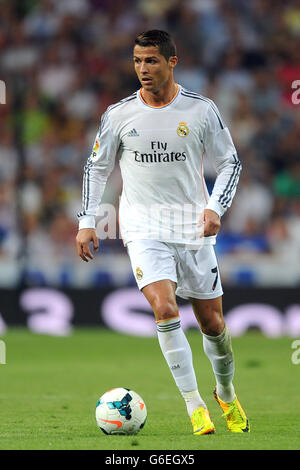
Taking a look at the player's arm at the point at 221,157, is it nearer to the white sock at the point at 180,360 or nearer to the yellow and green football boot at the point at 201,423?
the white sock at the point at 180,360

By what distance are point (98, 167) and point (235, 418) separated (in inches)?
68.8

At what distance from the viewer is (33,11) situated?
16.8 meters

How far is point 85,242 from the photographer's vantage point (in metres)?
6.02

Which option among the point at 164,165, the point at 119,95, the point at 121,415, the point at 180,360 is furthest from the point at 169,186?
the point at 119,95

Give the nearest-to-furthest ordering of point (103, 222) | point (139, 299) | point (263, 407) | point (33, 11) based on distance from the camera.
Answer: point (263, 407)
point (103, 222)
point (139, 299)
point (33, 11)

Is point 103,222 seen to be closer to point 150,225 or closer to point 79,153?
point 150,225

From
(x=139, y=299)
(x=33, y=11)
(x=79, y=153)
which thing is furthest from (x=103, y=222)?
A: (x=33, y=11)

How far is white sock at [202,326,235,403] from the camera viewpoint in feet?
20.5

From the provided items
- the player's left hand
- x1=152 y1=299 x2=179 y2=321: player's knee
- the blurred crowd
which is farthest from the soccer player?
the blurred crowd

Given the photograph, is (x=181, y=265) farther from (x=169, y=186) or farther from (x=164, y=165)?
(x=164, y=165)

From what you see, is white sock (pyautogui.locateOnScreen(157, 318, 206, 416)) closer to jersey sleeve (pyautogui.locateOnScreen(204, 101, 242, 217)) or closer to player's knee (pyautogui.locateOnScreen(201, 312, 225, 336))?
player's knee (pyautogui.locateOnScreen(201, 312, 225, 336))

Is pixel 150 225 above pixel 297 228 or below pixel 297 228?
above

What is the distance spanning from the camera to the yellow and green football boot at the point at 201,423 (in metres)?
5.78

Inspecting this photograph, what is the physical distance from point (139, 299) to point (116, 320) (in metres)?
0.58
